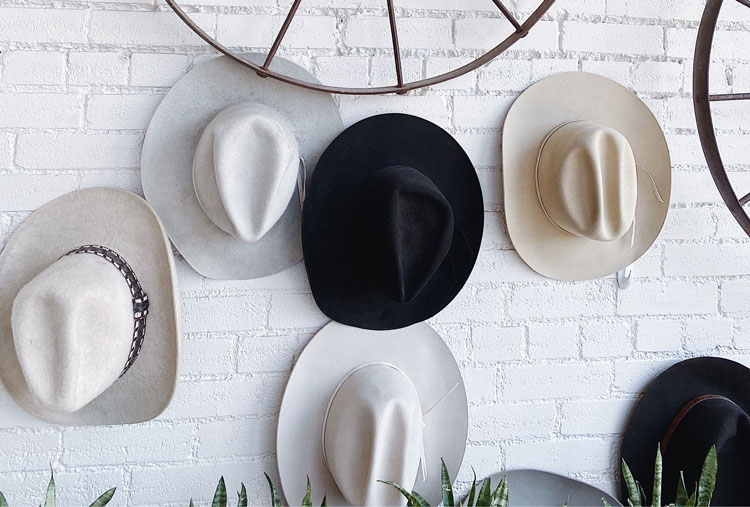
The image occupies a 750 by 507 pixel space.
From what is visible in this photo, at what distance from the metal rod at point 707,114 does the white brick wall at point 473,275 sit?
6 centimetres

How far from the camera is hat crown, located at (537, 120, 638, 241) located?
101 centimetres

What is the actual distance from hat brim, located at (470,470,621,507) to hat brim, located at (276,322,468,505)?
0.46 feet

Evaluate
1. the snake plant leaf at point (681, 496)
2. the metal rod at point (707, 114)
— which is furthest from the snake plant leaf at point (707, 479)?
the metal rod at point (707, 114)

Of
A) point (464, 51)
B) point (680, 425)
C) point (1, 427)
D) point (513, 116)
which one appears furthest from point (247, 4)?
point (680, 425)

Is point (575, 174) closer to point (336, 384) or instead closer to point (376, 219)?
point (376, 219)

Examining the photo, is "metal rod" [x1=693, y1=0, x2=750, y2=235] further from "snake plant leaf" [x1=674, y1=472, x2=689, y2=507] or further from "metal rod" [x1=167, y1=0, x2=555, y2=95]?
"snake plant leaf" [x1=674, y1=472, x2=689, y2=507]

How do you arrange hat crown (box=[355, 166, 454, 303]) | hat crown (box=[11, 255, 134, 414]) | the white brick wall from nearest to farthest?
hat crown (box=[11, 255, 134, 414]), hat crown (box=[355, 166, 454, 303]), the white brick wall

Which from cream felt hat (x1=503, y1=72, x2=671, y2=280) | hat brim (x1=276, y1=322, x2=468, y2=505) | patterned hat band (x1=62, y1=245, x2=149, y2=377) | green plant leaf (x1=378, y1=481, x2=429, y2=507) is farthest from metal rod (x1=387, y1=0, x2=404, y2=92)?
green plant leaf (x1=378, y1=481, x2=429, y2=507)

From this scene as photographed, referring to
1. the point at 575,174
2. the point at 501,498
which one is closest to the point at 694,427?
the point at 501,498

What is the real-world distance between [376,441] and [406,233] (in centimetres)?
34

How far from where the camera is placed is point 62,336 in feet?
2.64

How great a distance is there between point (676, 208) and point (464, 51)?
1.82 ft

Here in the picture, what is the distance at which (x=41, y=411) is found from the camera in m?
1.00

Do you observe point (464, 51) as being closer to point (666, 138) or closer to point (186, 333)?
point (666, 138)
